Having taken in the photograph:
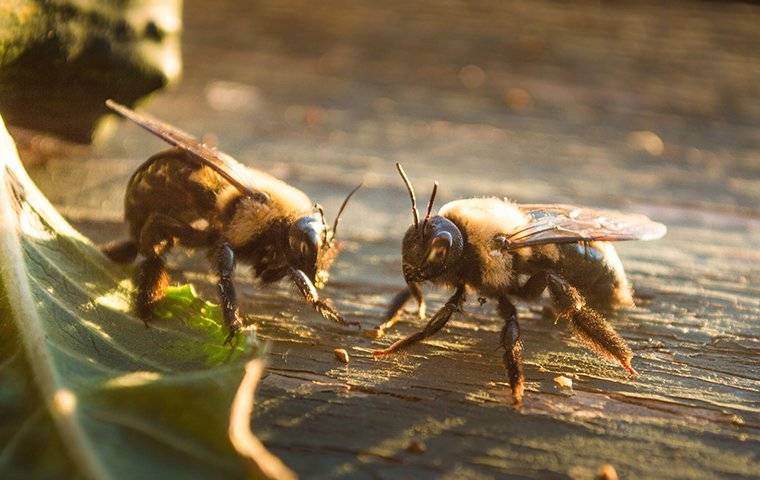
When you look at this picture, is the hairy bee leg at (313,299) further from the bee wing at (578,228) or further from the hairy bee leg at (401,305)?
the bee wing at (578,228)

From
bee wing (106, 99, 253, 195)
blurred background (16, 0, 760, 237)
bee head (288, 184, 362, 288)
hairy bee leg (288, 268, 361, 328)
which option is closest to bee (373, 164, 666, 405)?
hairy bee leg (288, 268, 361, 328)

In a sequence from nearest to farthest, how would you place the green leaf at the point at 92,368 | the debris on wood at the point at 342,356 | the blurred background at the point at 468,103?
the green leaf at the point at 92,368, the debris on wood at the point at 342,356, the blurred background at the point at 468,103

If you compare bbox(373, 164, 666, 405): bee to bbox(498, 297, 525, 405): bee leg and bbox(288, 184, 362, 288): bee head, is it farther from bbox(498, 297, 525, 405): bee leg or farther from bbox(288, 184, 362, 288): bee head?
bbox(288, 184, 362, 288): bee head

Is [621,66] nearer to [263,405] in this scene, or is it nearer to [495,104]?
[495,104]

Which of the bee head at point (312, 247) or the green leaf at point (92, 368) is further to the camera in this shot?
the bee head at point (312, 247)

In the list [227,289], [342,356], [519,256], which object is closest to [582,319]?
[519,256]

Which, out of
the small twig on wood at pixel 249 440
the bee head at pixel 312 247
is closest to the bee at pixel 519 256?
the bee head at pixel 312 247

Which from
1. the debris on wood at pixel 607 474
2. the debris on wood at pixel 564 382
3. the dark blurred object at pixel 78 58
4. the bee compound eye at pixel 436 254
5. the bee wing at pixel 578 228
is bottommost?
the debris on wood at pixel 564 382

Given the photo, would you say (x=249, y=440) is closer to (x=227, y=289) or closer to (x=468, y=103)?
(x=227, y=289)

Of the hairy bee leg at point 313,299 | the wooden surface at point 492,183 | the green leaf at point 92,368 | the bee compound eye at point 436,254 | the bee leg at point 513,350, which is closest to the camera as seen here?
the green leaf at point 92,368
